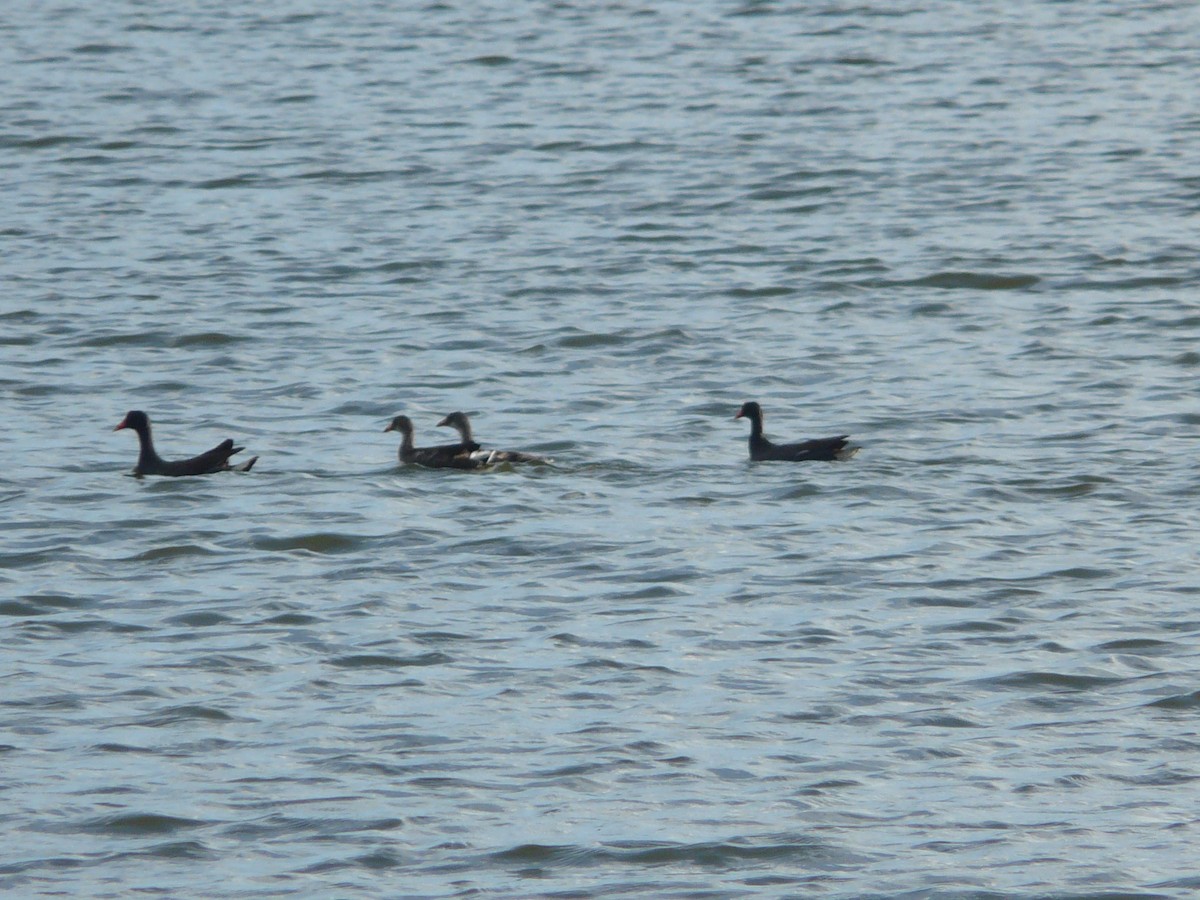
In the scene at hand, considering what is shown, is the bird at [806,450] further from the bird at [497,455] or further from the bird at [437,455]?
the bird at [437,455]

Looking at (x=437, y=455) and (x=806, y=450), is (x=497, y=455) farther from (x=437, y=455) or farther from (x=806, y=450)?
(x=806, y=450)

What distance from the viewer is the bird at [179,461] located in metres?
16.2

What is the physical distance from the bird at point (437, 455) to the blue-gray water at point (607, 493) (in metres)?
0.14

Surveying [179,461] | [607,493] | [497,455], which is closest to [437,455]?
[497,455]

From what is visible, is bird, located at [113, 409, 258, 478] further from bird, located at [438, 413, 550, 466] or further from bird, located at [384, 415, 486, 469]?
bird, located at [438, 413, 550, 466]

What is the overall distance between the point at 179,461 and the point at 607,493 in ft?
10.2

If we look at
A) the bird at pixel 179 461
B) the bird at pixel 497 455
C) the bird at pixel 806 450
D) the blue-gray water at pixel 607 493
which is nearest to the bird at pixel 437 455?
the bird at pixel 497 455

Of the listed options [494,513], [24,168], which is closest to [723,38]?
[24,168]

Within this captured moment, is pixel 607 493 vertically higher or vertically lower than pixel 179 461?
lower

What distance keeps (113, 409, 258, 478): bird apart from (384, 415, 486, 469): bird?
109 cm

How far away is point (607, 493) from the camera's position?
15.8m

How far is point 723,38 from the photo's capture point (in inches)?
1487

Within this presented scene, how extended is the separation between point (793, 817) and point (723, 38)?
29161 millimetres

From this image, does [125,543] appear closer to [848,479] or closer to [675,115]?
[848,479]
